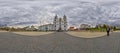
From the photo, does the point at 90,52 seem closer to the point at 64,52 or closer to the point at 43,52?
the point at 64,52

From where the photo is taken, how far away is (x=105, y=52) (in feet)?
132

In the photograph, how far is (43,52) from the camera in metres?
39.0

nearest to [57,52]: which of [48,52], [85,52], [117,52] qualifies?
[48,52]

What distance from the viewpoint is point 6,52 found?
38438 mm

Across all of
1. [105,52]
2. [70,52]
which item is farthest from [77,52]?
[105,52]

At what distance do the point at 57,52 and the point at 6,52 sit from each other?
238 inches

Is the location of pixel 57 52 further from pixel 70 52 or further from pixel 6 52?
pixel 6 52

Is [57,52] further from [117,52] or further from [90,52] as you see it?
[117,52]

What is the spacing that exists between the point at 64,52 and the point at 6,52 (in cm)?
698

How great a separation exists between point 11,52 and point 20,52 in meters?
1.07

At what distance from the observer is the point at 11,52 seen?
126 feet

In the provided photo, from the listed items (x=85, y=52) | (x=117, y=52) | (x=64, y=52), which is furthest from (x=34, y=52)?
(x=117, y=52)

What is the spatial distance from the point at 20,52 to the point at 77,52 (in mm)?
6997

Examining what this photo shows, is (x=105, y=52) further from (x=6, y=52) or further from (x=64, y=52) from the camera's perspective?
(x=6, y=52)
